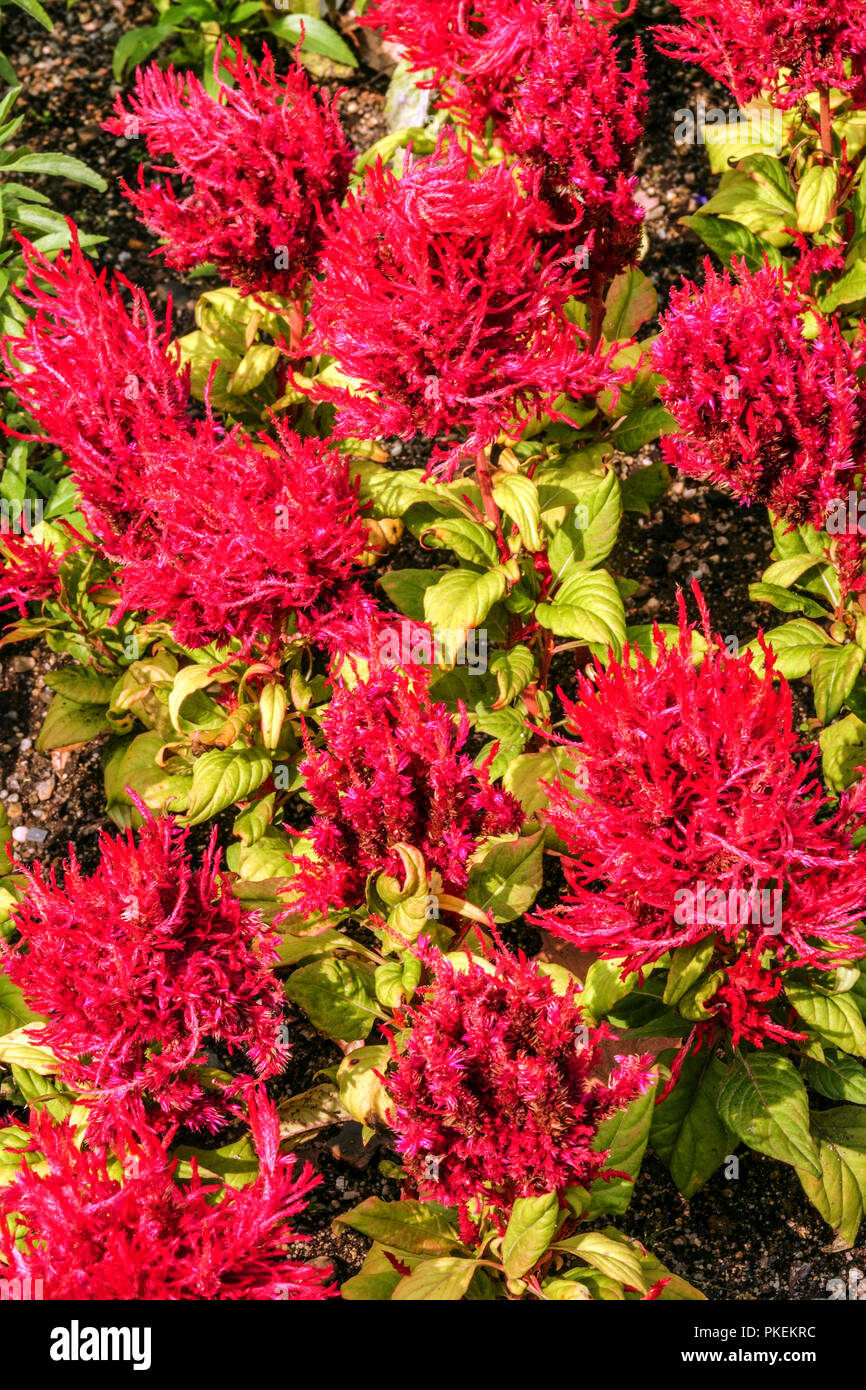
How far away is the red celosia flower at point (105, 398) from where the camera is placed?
9.65ft

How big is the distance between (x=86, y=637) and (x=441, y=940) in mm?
1378

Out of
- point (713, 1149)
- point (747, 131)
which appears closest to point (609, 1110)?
point (713, 1149)

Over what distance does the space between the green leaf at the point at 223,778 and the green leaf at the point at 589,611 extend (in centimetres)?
76

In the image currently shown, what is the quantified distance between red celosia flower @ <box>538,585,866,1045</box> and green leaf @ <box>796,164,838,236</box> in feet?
6.00

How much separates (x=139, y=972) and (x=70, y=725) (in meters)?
1.35

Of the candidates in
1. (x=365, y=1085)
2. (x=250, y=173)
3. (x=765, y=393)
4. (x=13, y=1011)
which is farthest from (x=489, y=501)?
(x=13, y=1011)

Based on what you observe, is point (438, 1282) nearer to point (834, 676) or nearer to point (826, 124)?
point (834, 676)

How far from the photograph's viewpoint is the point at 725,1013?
8.87ft

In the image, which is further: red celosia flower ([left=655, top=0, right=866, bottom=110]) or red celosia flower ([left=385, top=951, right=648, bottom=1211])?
red celosia flower ([left=655, top=0, right=866, bottom=110])

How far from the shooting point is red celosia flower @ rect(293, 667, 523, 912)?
2.45m

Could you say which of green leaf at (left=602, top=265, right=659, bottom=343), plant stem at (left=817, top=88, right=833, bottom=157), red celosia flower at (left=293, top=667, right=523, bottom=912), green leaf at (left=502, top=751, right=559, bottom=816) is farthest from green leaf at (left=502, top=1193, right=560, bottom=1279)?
plant stem at (left=817, top=88, right=833, bottom=157)

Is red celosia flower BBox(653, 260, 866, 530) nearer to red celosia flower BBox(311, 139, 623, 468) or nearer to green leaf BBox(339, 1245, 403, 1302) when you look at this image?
red celosia flower BBox(311, 139, 623, 468)

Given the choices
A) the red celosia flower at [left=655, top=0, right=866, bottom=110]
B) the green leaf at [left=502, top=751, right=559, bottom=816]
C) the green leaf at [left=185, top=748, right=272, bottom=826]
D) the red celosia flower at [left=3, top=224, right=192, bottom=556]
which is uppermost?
the red celosia flower at [left=655, top=0, right=866, bottom=110]

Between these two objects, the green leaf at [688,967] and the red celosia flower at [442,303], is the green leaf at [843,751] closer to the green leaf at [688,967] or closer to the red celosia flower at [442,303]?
the green leaf at [688,967]
